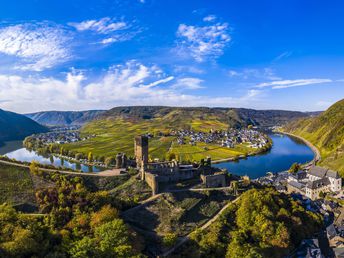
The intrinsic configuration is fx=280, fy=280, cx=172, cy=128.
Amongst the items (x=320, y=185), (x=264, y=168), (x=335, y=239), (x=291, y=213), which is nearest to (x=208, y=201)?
(x=291, y=213)

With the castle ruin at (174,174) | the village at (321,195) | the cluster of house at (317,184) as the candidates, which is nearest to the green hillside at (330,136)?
the cluster of house at (317,184)

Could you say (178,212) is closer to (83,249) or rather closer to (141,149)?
(83,249)

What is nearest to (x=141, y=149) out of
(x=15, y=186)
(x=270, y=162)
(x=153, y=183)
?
(x=153, y=183)

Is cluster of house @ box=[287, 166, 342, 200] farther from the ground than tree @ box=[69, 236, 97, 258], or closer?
closer

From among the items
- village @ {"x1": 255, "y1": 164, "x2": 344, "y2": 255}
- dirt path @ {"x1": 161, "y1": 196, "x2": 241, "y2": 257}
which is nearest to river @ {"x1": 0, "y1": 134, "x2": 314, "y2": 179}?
village @ {"x1": 255, "y1": 164, "x2": 344, "y2": 255}

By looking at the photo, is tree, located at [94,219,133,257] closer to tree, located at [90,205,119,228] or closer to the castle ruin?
tree, located at [90,205,119,228]

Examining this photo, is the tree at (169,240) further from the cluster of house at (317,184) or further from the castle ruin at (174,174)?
the cluster of house at (317,184)

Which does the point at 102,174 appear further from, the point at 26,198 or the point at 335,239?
the point at 335,239
